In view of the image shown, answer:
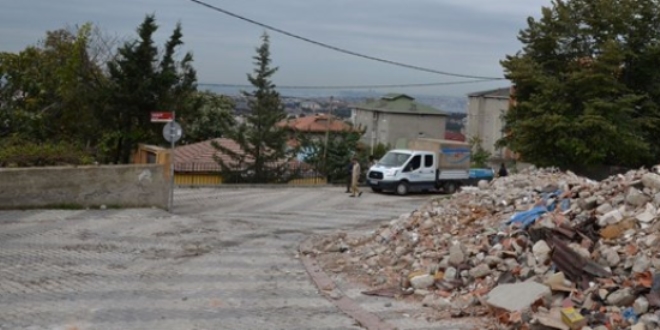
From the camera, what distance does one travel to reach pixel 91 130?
27922 mm

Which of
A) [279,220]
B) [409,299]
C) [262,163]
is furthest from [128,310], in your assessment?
[262,163]

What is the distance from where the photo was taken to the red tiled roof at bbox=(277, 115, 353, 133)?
134 ft

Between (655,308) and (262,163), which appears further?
(262,163)

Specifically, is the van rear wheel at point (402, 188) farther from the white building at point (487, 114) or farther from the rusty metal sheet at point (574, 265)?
the white building at point (487, 114)

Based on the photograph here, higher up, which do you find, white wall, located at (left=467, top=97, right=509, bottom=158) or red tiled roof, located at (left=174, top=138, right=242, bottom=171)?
white wall, located at (left=467, top=97, right=509, bottom=158)

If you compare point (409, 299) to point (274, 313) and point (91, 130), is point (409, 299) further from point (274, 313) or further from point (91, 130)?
point (91, 130)

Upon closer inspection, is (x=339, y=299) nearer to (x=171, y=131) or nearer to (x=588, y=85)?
(x=171, y=131)

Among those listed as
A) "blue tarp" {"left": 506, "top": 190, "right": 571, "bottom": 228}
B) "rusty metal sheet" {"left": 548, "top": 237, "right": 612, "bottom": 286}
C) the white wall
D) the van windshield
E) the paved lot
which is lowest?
the paved lot

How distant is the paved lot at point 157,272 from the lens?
30.3ft

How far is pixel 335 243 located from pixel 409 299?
15.5 feet

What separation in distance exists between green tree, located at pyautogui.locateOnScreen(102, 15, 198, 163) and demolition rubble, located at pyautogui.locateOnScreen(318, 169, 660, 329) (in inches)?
539

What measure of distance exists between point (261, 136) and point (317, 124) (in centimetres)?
3285

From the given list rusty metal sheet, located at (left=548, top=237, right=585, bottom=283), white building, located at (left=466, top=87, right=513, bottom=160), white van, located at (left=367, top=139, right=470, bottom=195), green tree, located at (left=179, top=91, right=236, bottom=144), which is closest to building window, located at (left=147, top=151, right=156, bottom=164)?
white van, located at (left=367, top=139, right=470, bottom=195)

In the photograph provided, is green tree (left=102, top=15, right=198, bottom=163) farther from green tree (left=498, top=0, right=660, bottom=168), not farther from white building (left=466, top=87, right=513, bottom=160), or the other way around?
white building (left=466, top=87, right=513, bottom=160)
